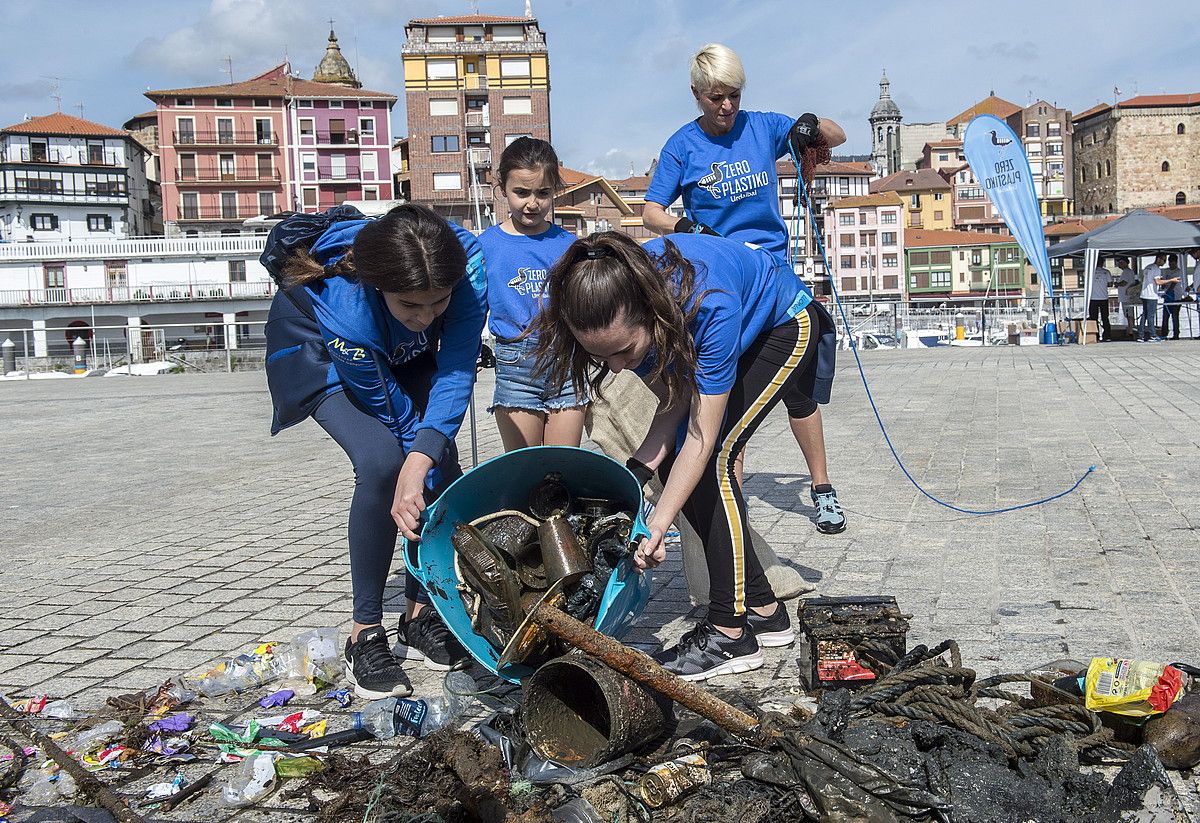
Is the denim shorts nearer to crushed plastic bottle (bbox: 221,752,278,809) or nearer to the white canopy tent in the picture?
crushed plastic bottle (bbox: 221,752,278,809)

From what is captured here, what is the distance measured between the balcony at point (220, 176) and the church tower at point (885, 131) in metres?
98.6

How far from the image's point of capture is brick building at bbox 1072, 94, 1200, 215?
116438 millimetres

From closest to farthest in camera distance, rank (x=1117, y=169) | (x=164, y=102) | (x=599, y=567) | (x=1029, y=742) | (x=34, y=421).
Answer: (x=1029, y=742)
(x=599, y=567)
(x=34, y=421)
(x=164, y=102)
(x=1117, y=169)

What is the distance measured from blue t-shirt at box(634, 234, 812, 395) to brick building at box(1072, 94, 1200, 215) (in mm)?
125357

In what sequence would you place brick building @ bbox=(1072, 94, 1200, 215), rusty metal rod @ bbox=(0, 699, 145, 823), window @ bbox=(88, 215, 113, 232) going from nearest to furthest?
rusty metal rod @ bbox=(0, 699, 145, 823)
window @ bbox=(88, 215, 113, 232)
brick building @ bbox=(1072, 94, 1200, 215)

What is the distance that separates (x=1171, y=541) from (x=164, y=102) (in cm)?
8145

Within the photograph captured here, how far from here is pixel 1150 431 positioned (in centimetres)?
877

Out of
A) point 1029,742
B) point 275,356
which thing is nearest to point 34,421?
point 275,356

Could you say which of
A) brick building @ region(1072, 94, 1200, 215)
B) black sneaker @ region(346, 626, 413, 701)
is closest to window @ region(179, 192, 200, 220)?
black sneaker @ region(346, 626, 413, 701)

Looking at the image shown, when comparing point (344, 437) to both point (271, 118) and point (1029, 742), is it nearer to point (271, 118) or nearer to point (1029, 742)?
point (1029, 742)

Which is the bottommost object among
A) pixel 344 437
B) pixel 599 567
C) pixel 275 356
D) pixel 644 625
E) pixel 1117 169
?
pixel 644 625

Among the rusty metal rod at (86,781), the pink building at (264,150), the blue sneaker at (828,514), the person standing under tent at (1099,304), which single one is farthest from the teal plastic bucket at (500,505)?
the pink building at (264,150)

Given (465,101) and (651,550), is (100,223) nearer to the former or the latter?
(465,101)

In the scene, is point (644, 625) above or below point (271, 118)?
below
